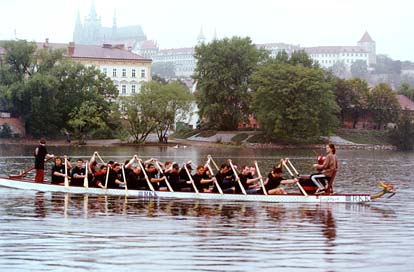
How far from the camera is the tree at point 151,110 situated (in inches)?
3428

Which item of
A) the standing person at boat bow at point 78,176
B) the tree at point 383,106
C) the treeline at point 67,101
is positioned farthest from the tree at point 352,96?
the standing person at boat bow at point 78,176

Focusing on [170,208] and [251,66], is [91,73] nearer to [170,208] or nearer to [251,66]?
[251,66]

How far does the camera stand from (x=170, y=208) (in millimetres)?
25484

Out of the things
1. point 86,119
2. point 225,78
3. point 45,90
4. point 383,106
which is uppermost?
point 225,78

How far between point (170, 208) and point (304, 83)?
66.8 meters

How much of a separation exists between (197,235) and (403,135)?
7943 centimetres

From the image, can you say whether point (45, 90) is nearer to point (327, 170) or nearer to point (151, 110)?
point (151, 110)

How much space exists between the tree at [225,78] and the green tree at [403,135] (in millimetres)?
17442

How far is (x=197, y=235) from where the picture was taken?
63.5ft

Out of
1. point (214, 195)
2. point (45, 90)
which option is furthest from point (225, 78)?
point (214, 195)

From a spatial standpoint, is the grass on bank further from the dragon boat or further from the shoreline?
the dragon boat

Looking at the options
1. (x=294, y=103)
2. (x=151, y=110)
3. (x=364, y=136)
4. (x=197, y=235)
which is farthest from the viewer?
(x=364, y=136)

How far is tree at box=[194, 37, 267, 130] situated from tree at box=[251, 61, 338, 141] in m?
5.59

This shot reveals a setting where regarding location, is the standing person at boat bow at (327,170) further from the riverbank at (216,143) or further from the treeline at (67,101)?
the treeline at (67,101)
